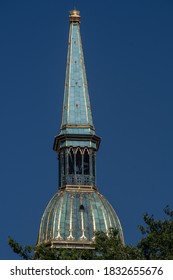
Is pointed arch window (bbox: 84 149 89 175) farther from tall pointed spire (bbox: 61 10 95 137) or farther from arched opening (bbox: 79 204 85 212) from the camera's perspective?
arched opening (bbox: 79 204 85 212)

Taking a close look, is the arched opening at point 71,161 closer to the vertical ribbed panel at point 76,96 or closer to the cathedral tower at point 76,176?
the cathedral tower at point 76,176

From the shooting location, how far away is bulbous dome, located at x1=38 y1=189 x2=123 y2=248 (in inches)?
4247

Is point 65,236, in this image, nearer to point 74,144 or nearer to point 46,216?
point 46,216

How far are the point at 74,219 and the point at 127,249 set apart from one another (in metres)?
41.6

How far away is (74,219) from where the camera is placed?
109m

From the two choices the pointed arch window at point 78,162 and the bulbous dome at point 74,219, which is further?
the pointed arch window at point 78,162

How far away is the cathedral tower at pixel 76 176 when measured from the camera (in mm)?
108500

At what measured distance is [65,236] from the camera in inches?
4254

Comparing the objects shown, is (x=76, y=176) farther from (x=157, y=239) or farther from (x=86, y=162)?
(x=157, y=239)

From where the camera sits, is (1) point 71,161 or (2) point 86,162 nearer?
(1) point 71,161

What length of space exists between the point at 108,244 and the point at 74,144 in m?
48.0

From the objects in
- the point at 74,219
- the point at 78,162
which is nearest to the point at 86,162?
the point at 78,162

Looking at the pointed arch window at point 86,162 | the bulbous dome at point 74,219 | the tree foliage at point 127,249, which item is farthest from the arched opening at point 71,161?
the tree foliage at point 127,249

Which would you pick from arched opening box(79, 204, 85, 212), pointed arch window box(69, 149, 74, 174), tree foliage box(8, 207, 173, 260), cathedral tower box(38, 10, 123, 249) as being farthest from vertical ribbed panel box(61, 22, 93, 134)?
tree foliage box(8, 207, 173, 260)
